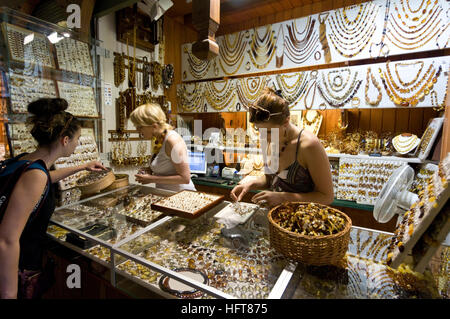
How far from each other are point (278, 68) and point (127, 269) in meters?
3.47

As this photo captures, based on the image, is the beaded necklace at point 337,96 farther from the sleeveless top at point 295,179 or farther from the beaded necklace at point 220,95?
the sleeveless top at point 295,179

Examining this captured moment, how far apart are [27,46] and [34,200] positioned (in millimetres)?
2329

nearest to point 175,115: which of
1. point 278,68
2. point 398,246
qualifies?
point 278,68

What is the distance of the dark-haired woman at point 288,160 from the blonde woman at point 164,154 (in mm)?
801

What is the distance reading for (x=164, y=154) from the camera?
2.51m

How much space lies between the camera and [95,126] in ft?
11.2

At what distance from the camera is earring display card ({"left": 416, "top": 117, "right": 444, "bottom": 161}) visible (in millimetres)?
2487

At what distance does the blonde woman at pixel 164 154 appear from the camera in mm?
2389

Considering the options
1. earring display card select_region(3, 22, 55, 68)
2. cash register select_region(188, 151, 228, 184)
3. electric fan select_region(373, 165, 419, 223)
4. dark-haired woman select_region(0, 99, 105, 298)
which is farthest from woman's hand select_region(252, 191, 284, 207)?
earring display card select_region(3, 22, 55, 68)

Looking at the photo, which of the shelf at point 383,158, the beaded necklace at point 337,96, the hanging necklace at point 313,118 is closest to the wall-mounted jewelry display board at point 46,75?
the hanging necklace at point 313,118

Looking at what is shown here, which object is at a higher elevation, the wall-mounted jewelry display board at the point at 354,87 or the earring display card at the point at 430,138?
the wall-mounted jewelry display board at the point at 354,87

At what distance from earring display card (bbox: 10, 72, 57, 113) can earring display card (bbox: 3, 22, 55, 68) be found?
197 millimetres

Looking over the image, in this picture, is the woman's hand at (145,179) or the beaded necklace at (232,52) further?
the beaded necklace at (232,52)

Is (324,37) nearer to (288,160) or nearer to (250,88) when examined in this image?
(250,88)
